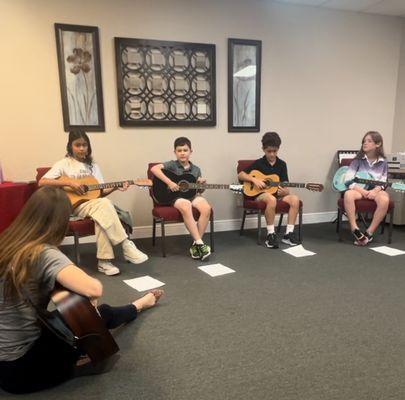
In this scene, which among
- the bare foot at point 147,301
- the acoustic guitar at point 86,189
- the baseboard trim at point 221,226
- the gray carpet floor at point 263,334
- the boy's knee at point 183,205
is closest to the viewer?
the gray carpet floor at point 263,334

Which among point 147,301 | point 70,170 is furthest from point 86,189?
point 147,301

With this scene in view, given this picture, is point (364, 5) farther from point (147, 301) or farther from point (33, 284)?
point (33, 284)

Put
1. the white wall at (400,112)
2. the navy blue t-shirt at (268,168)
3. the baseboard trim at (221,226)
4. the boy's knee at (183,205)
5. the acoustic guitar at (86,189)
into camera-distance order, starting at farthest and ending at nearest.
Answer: the white wall at (400,112) < the baseboard trim at (221,226) < the navy blue t-shirt at (268,168) < the boy's knee at (183,205) < the acoustic guitar at (86,189)

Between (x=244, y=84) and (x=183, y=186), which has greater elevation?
(x=244, y=84)

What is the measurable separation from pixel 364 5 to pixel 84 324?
4377 mm

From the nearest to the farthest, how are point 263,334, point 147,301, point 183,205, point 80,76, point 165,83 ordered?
point 263,334 < point 147,301 < point 183,205 < point 80,76 < point 165,83

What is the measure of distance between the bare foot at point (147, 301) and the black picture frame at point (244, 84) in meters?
2.29

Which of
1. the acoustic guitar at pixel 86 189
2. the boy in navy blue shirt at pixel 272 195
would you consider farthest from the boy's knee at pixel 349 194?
the acoustic guitar at pixel 86 189

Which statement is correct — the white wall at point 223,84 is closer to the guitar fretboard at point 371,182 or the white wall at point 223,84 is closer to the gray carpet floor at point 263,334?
the guitar fretboard at point 371,182

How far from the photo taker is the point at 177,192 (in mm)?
3238

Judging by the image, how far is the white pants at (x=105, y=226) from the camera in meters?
2.68

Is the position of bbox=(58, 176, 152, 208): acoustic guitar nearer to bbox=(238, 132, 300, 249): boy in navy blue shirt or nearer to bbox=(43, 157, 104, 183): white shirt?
bbox=(43, 157, 104, 183): white shirt

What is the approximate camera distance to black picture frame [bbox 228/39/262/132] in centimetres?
381

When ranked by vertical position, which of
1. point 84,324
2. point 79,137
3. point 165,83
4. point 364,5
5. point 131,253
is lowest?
point 131,253
